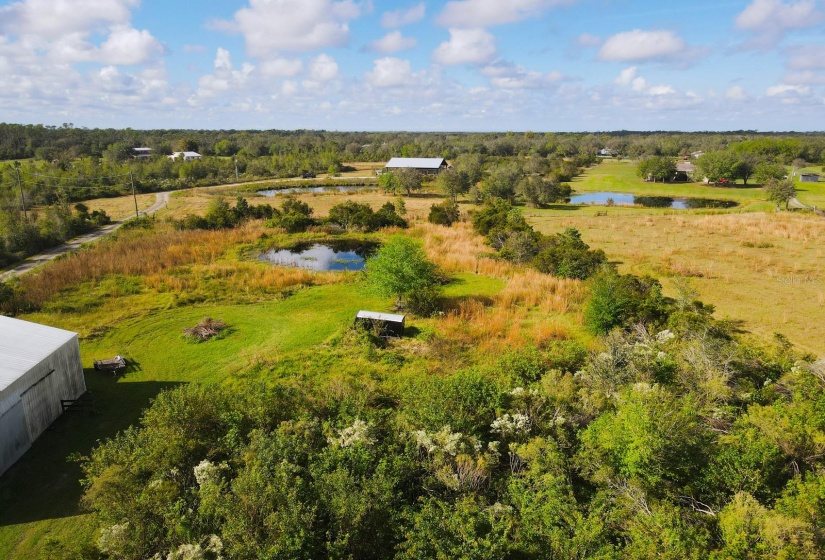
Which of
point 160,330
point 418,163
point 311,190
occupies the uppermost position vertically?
point 418,163

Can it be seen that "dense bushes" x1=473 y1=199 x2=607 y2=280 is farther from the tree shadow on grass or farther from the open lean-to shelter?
the open lean-to shelter

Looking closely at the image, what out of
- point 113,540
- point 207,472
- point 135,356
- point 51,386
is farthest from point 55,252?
point 113,540

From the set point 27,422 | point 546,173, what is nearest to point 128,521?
point 27,422

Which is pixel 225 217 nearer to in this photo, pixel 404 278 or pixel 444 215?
pixel 444 215

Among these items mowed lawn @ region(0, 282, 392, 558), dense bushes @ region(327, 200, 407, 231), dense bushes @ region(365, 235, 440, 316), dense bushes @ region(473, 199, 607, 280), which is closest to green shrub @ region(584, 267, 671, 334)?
dense bushes @ region(473, 199, 607, 280)

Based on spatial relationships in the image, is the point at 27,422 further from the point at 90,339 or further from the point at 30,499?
the point at 90,339
